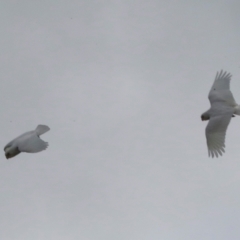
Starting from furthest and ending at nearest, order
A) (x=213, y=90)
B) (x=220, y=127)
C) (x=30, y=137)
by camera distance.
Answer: (x=213, y=90)
(x=220, y=127)
(x=30, y=137)

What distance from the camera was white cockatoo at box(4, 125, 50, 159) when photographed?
22.4 meters

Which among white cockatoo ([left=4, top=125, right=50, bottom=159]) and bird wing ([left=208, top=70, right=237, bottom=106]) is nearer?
white cockatoo ([left=4, top=125, right=50, bottom=159])

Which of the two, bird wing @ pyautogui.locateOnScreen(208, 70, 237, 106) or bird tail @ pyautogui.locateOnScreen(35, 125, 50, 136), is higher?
bird wing @ pyautogui.locateOnScreen(208, 70, 237, 106)

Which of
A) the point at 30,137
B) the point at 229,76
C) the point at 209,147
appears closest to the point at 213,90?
the point at 229,76

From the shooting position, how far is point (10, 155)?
23.6m

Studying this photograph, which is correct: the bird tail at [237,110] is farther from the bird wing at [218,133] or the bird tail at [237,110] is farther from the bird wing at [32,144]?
the bird wing at [32,144]

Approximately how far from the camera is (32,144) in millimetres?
22672

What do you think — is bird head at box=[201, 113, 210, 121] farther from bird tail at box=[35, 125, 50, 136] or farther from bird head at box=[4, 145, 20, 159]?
bird head at box=[4, 145, 20, 159]

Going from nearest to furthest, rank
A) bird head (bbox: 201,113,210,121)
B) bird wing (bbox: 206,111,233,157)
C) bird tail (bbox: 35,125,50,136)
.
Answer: bird tail (bbox: 35,125,50,136) < bird wing (bbox: 206,111,233,157) < bird head (bbox: 201,113,210,121)

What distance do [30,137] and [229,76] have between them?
9.91 metres

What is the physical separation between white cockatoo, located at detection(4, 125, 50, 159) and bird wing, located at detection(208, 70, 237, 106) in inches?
305

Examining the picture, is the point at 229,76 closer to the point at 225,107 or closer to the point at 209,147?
the point at 225,107

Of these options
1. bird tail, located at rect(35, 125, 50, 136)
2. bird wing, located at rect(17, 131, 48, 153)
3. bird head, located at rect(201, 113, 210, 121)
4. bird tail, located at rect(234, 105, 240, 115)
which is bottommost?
bird wing, located at rect(17, 131, 48, 153)

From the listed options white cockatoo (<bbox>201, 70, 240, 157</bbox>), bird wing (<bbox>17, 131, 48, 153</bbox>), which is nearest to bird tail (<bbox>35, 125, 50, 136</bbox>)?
bird wing (<bbox>17, 131, 48, 153</bbox>)
